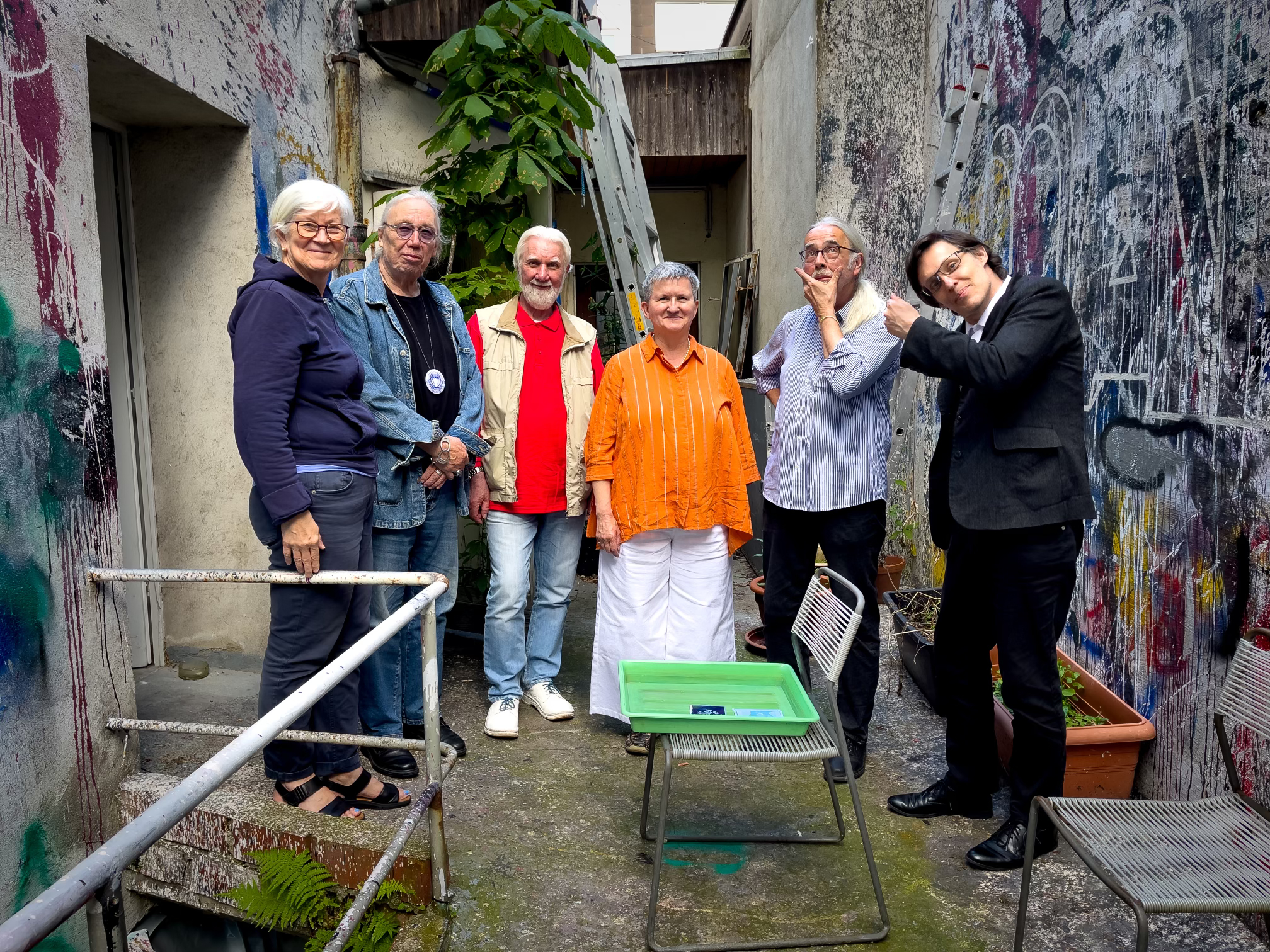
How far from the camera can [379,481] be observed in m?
3.38

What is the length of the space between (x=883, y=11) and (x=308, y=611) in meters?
5.78

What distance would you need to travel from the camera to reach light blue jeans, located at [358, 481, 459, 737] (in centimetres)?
349

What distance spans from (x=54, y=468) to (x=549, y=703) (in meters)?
2.16

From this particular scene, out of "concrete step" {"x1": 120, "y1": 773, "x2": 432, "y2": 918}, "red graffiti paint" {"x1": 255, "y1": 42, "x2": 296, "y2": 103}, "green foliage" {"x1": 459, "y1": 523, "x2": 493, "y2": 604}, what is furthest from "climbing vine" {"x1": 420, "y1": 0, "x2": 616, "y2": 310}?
"concrete step" {"x1": 120, "y1": 773, "x2": 432, "y2": 918}

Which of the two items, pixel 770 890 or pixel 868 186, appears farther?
pixel 868 186

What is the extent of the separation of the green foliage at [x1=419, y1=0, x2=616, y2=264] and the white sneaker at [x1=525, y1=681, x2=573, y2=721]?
2.38 metres

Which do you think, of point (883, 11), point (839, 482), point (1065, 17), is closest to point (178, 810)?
point (839, 482)

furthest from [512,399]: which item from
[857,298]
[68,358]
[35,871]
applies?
[35,871]

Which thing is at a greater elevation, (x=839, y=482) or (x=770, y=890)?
(x=839, y=482)

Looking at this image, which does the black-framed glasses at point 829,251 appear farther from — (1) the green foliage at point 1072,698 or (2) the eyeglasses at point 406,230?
(1) the green foliage at point 1072,698

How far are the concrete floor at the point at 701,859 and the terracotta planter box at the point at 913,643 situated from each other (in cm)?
28

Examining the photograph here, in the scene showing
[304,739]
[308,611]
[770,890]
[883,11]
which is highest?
[883,11]

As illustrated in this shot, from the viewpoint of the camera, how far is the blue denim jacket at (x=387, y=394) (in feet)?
10.9

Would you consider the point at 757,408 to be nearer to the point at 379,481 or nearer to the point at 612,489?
the point at 612,489
